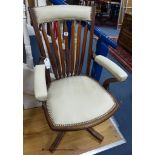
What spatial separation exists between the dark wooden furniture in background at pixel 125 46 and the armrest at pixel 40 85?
1771 mm

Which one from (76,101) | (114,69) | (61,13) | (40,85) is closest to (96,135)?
(76,101)

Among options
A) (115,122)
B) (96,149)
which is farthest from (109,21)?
(96,149)

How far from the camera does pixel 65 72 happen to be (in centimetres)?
134

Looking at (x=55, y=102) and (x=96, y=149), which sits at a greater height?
(x=55, y=102)

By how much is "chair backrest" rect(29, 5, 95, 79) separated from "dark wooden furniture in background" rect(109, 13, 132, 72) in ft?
4.68

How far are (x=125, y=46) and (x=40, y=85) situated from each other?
7.77ft

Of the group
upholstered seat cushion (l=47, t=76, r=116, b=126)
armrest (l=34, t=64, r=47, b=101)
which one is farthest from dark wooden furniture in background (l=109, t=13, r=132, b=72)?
armrest (l=34, t=64, r=47, b=101)

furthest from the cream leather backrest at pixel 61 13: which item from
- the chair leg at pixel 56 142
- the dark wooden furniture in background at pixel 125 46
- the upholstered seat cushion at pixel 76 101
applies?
the dark wooden furniture in background at pixel 125 46

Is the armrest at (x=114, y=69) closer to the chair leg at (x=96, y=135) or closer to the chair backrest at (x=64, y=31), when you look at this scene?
the chair backrest at (x=64, y=31)

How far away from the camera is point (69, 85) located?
1.25 m

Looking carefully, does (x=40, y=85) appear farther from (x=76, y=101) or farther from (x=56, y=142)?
(x=56, y=142)

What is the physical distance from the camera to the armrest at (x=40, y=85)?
2.94 feet
